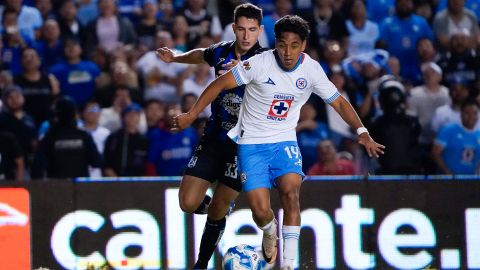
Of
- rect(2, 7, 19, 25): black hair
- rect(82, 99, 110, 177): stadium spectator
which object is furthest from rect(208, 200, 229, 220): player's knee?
rect(2, 7, 19, 25): black hair

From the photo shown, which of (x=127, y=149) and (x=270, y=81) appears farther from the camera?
(x=127, y=149)

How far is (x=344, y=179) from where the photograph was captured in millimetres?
12852

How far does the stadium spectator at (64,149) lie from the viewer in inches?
558

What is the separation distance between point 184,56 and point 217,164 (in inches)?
41.9

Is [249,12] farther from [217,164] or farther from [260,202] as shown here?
[260,202]

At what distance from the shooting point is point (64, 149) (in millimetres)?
14180

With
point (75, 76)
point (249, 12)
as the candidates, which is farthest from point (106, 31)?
point (249, 12)

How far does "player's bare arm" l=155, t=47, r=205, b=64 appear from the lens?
10680 millimetres

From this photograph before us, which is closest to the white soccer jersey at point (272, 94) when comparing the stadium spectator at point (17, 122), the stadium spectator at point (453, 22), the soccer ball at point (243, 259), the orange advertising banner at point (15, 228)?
the soccer ball at point (243, 259)

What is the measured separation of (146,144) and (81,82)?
160cm

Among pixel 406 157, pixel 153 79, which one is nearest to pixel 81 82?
pixel 153 79

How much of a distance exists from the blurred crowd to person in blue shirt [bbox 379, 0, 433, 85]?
14mm

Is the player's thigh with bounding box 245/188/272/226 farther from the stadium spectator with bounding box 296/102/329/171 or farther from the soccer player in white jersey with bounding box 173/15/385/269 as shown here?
the stadium spectator with bounding box 296/102/329/171

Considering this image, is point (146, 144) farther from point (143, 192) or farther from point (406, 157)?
point (406, 157)
